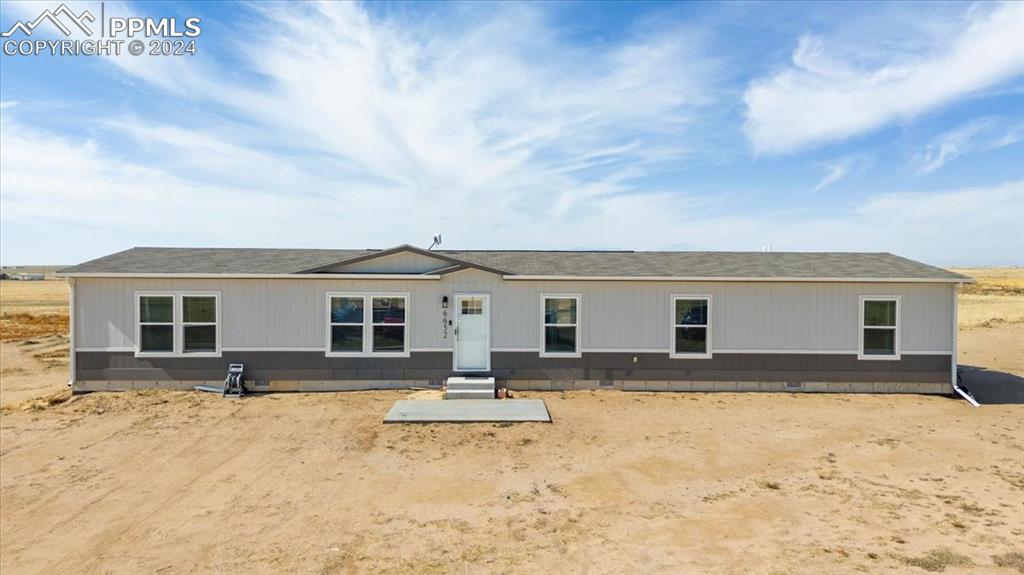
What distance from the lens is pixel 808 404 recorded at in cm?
1224

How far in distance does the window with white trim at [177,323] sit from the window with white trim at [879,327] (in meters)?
15.5

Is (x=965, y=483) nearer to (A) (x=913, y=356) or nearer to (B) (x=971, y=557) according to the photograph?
(B) (x=971, y=557)

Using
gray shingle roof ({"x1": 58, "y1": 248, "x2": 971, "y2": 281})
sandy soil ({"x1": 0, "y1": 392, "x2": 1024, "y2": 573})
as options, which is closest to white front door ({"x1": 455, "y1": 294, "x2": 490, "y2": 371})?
gray shingle roof ({"x1": 58, "y1": 248, "x2": 971, "y2": 281})

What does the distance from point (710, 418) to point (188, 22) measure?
49.3 feet

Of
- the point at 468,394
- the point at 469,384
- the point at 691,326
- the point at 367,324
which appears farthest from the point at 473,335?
the point at 691,326

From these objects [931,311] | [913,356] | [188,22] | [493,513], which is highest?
[188,22]

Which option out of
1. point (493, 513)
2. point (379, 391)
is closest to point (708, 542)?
point (493, 513)

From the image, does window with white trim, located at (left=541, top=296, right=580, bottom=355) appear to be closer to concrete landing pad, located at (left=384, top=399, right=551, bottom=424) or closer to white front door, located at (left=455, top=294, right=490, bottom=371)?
white front door, located at (left=455, top=294, right=490, bottom=371)

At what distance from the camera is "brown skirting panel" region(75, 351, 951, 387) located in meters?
12.9

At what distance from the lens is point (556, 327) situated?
13.3 m

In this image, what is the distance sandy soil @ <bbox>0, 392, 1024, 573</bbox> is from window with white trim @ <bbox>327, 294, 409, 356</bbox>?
164cm

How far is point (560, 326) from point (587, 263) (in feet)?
7.04

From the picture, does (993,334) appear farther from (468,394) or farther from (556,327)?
(468,394)

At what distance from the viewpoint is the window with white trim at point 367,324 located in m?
13.1
